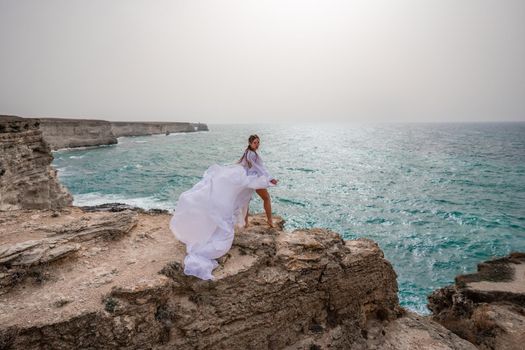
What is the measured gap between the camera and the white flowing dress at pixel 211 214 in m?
5.50

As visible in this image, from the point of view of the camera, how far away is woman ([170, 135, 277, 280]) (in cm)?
550

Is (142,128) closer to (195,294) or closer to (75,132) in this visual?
(75,132)

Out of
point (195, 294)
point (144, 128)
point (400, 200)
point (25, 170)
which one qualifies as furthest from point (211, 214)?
point (144, 128)

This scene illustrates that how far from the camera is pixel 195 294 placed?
17.0 ft

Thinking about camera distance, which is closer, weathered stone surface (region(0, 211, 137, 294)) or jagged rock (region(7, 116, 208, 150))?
weathered stone surface (region(0, 211, 137, 294))

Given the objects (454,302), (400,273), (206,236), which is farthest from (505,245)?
(206,236)

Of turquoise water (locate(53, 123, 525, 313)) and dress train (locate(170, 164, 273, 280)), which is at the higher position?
dress train (locate(170, 164, 273, 280))

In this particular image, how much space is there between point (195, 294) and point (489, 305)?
9.68 m

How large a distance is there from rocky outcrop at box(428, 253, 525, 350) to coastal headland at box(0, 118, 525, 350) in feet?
0.16

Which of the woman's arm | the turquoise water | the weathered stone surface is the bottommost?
the turquoise water

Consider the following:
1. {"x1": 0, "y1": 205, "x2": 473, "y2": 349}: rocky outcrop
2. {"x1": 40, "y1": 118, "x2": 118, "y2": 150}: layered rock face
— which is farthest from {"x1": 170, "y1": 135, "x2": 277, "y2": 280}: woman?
{"x1": 40, "y1": 118, "x2": 118, "y2": 150}: layered rock face

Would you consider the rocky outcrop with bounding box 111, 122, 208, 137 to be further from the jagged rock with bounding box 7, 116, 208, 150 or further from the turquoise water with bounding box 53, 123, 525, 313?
the turquoise water with bounding box 53, 123, 525, 313

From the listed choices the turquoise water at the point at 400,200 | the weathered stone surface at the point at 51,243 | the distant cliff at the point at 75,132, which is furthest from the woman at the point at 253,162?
the distant cliff at the point at 75,132

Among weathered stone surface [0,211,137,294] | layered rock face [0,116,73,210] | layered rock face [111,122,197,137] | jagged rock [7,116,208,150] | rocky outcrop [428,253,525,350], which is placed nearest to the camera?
weathered stone surface [0,211,137,294]
